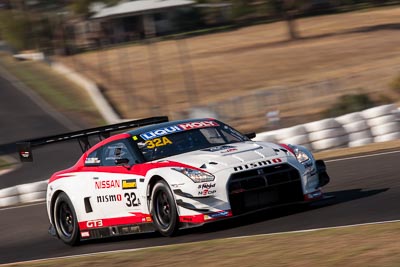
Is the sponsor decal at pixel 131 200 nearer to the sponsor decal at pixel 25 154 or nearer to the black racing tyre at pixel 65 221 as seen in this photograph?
the black racing tyre at pixel 65 221

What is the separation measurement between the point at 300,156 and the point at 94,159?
8.57 ft

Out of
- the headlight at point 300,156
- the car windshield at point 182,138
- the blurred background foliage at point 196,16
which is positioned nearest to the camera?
the headlight at point 300,156

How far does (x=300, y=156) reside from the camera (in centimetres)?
970

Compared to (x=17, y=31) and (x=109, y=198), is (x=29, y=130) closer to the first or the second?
(x=109, y=198)

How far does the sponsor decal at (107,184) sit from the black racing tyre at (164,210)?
73 cm

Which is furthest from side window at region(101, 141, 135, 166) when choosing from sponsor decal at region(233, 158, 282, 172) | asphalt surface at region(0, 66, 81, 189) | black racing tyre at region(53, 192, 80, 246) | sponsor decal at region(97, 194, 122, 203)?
asphalt surface at region(0, 66, 81, 189)

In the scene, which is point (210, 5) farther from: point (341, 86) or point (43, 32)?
point (341, 86)

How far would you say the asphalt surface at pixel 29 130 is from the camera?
78.7ft

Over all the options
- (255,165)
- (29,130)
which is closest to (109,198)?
(255,165)

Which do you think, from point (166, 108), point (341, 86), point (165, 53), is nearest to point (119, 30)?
point (165, 53)

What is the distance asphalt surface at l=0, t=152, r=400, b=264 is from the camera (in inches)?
347

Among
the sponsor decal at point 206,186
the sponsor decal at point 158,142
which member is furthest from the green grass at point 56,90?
the sponsor decal at point 206,186

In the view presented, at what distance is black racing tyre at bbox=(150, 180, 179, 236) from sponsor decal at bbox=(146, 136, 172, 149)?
2.60 ft

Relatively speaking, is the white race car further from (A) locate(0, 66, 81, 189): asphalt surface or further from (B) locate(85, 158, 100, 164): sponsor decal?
(A) locate(0, 66, 81, 189): asphalt surface
